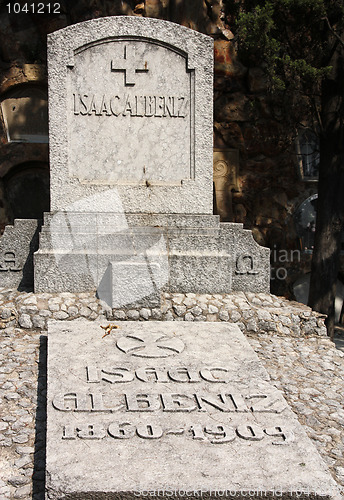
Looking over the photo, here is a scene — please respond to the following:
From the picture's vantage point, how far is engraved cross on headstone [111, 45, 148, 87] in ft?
17.1

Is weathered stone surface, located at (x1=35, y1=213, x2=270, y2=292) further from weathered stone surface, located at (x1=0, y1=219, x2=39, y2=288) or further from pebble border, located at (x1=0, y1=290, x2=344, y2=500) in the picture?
weathered stone surface, located at (x1=0, y1=219, x2=39, y2=288)

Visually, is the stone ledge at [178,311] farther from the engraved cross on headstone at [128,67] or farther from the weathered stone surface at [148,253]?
the engraved cross on headstone at [128,67]

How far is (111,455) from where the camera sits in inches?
106

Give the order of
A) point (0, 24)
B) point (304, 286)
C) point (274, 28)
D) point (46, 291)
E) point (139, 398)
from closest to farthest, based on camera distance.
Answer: point (139, 398), point (46, 291), point (274, 28), point (0, 24), point (304, 286)

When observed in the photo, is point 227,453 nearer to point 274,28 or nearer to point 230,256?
point 230,256

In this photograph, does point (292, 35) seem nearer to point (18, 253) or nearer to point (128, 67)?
point (128, 67)

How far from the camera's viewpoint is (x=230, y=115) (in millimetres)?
10523

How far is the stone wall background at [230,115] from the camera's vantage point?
10000 millimetres

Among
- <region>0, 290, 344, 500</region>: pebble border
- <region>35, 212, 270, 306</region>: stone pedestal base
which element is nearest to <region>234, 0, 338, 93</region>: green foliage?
<region>35, 212, 270, 306</region>: stone pedestal base

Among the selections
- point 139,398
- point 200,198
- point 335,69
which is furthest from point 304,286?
point 139,398

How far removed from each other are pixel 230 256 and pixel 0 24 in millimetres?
7082

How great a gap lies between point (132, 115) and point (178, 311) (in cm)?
178

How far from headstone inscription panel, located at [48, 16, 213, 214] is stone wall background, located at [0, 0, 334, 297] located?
14.4 feet

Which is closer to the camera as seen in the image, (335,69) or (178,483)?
(178,483)
